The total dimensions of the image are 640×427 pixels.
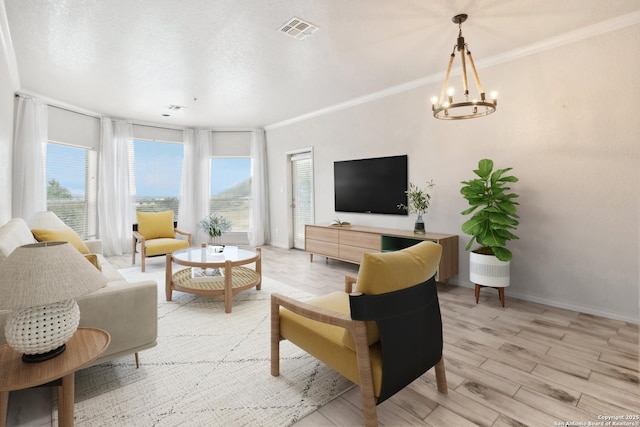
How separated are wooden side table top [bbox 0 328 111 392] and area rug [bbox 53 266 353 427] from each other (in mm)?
473

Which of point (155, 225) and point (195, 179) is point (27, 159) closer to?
point (155, 225)

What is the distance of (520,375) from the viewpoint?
6.79ft

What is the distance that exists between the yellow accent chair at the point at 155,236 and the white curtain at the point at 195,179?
1.37 metres

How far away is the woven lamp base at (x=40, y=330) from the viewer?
1.29 metres

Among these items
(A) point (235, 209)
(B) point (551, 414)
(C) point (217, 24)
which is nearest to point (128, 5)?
(C) point (217, 24)

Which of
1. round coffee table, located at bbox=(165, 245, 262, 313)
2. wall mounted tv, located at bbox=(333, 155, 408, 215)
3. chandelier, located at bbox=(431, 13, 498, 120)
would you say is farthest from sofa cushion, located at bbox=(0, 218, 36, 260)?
wall mounted tv, located at bbox=(333, 155, 408, 215)

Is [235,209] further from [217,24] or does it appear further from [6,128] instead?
[217,24]

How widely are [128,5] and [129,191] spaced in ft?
14.9

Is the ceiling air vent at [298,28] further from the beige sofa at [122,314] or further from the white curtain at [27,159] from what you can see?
the white curtain at [27,159]

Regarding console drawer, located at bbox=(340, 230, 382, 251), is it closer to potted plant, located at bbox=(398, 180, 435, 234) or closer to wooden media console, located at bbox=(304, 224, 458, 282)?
wooden media console, located at bbox=(304, 224, 458, 282)

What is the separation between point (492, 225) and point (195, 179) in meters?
6.11

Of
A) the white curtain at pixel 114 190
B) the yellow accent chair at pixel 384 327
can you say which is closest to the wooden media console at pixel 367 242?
the yellow accent chair at pixel 384 327

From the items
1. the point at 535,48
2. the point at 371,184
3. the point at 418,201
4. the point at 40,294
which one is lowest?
the point at 40,294

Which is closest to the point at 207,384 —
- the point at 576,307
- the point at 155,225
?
the point at 576,307
